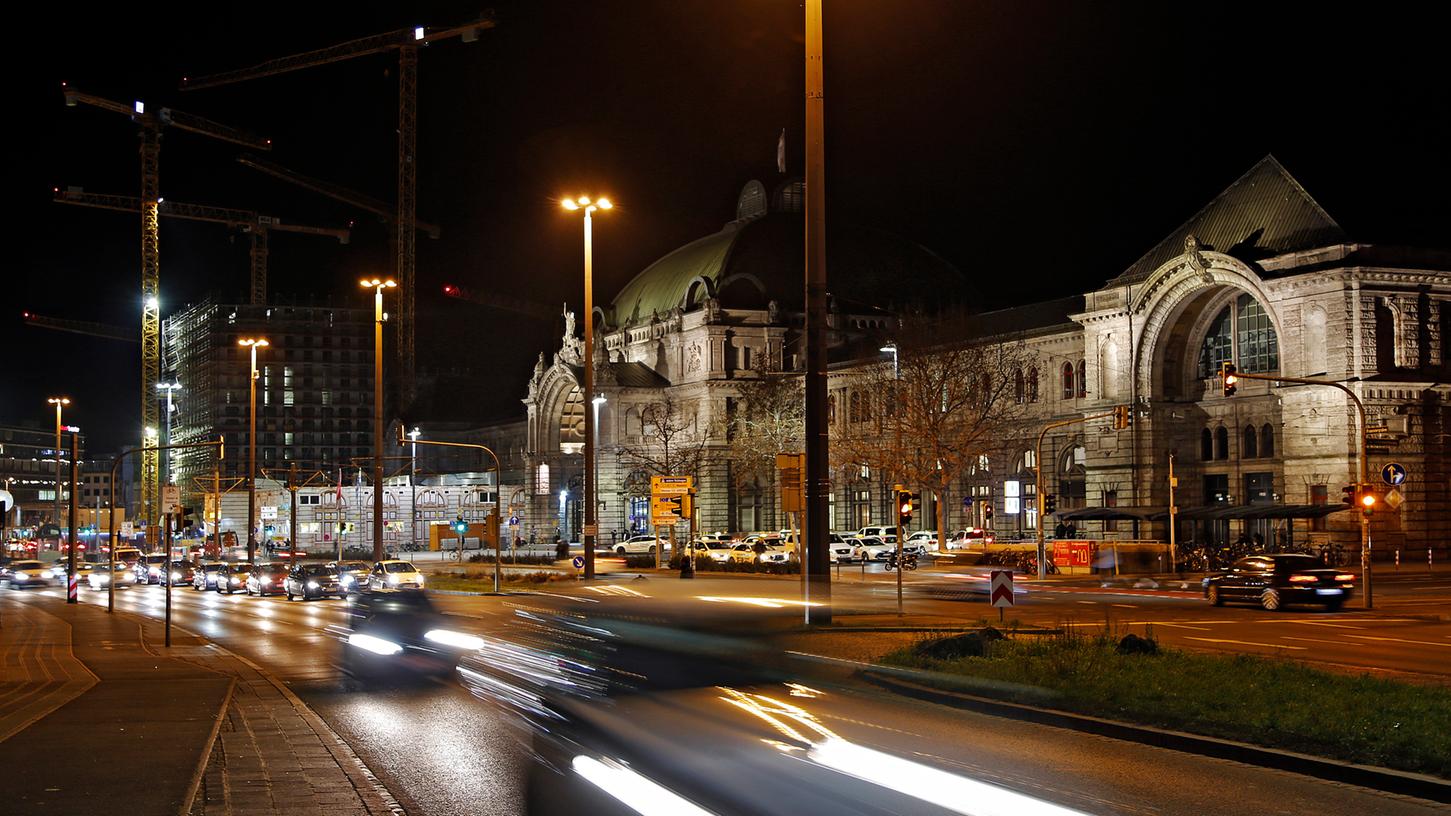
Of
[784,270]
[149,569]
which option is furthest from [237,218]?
[149,569]

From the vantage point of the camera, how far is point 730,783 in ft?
37.1

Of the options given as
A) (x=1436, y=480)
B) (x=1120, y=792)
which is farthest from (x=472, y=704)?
(x=1436, y=480)

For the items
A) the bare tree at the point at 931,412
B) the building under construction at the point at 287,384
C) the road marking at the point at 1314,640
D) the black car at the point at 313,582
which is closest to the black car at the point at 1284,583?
the road marking at the point at 1314,640

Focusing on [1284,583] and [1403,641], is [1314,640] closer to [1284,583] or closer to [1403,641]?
[1403,641]

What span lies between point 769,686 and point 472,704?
12.4 ft

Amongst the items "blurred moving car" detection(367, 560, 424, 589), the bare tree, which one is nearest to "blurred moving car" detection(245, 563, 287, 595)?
"blurred moving car" detection(367, 560, 424, 589)

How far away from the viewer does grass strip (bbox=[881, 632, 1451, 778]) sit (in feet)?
41.7

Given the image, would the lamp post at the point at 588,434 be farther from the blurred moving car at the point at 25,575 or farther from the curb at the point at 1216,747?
the blurred moving car at the point at 25,575

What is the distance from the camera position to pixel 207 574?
223 feet

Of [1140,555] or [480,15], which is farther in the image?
[480,15]

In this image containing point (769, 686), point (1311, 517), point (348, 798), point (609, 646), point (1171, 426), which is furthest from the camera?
point (1171, 426)

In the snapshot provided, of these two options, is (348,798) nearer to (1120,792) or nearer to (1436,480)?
(1120,792)

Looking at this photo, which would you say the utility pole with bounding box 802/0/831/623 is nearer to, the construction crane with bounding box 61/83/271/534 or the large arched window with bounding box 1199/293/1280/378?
the large arched window with bounding box 1199/293/1280/378

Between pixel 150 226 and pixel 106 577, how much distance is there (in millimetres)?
67946
